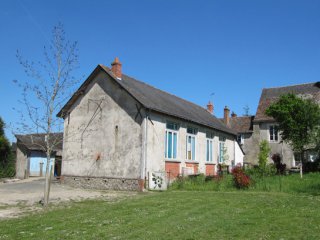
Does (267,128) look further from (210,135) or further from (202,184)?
(202,184)

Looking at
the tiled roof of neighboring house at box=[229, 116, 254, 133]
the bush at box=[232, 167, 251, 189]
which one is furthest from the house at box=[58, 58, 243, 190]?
the tiled roof of neighboring house at box=[229, 116, 254, 133]

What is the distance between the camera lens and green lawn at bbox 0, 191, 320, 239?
25.2ft

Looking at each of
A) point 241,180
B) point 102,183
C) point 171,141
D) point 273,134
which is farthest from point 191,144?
point 273,134

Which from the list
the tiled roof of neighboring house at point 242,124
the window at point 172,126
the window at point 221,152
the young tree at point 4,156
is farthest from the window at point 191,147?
the tiled roof of neighboring house at point 242,124

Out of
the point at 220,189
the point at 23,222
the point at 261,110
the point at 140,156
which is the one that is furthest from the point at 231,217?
the point at 261,110

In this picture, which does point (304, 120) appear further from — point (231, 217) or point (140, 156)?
point (231, 217)

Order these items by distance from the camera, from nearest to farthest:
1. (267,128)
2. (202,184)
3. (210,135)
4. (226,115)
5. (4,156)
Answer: (202,184)
(210,135)
(4,156)
(226,115)
(267,128)

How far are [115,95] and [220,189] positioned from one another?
8434 mm

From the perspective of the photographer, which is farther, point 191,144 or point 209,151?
point 209,151

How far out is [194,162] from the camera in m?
25.3

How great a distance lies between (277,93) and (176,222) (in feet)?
128

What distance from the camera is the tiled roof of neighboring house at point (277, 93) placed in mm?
41169

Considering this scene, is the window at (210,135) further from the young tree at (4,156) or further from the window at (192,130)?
the young tree at (4,156)

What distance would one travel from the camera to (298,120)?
2998 centimetres
